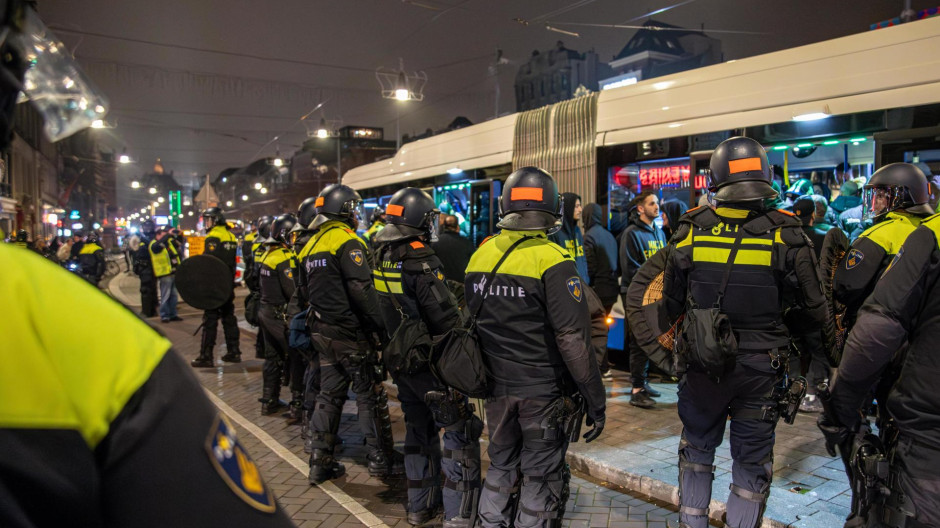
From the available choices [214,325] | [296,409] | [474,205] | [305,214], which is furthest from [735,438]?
[214,325]

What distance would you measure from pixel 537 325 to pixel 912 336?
→ 1.79 m

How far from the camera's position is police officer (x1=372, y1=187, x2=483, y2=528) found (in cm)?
423

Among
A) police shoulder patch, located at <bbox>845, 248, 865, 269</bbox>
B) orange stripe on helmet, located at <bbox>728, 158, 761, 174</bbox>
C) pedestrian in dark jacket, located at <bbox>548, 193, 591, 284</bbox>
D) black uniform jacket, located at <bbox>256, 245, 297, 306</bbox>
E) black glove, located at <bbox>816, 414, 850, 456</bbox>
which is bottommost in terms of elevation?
black glove, located at <bbox>816, 414, 850, 456</bbox>

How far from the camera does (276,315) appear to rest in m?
7.27


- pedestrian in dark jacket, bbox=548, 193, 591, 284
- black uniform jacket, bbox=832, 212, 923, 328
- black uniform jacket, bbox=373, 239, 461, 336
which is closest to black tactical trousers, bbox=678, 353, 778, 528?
black uniform jacket, bbox=832, 212, 923, 328

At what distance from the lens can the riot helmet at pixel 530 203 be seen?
12.5 feet

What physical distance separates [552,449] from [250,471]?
2959 millimetres

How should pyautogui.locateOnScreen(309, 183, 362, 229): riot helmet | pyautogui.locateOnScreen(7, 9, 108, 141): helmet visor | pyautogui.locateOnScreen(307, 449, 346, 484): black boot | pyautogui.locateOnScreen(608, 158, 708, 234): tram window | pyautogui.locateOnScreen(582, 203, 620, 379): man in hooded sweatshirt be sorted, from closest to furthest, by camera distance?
pyautogui.locateOnScreen(7, 9, 108, 141): helmet visor
pyautogui.locateOnScreen(307, 449, 346, 484): black boot
pyautogui.locateOnScreen(309, 183, 362, 229): riot helmet
pyautogui.locateOnScreen(608, 158, 708, 234): tram window
pyautogui.locateOnScreen(582, 203, 620, 379): man in hooded sweatshirt

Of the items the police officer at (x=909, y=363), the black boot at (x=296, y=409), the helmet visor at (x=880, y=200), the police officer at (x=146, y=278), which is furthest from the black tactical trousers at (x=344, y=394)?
the police officer at (x=146, y=278)

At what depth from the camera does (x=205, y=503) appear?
2.52 ft

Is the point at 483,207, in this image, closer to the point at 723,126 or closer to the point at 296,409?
the point at 723,126

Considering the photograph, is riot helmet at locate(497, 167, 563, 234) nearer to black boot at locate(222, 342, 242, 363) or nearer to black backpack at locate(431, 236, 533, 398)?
black backpack at locate(431, 236, 533, 398)

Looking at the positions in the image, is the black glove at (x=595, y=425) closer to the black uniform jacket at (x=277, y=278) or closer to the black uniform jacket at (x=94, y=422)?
the black uniform jacket at (x=94, y=422)

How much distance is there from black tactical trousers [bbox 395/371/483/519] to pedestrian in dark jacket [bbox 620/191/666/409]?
3.09 m
